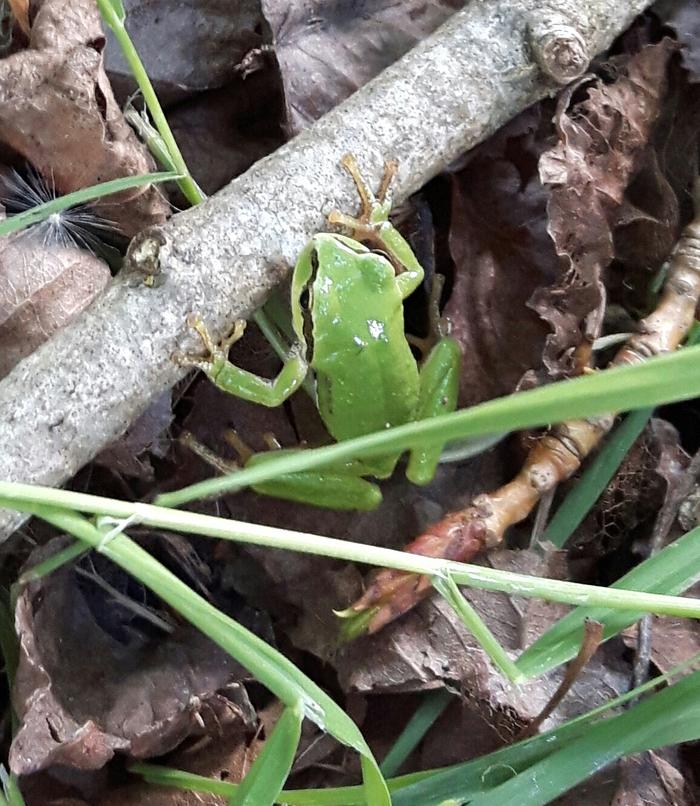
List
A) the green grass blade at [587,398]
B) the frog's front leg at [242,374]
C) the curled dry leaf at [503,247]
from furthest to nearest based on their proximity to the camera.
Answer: the curled dry leaf at [503,247] < the frog's front leg at [242,374] < the green grass blade at [587,398]

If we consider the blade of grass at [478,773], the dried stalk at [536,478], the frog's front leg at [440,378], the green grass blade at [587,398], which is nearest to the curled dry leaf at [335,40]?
the frog's front leg at [440,378]

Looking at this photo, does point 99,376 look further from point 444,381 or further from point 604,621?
point 604,621

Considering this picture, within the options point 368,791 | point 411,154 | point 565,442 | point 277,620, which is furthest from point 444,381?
point 368,791

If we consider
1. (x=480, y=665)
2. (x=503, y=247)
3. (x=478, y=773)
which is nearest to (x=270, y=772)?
(x=478, y=773)

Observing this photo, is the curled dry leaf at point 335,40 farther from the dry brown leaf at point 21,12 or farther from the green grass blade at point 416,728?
the green grass blade at point 416,728

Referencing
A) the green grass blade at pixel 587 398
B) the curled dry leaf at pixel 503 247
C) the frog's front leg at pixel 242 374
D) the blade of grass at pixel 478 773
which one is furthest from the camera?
the curled dry leaf at pixel 503 247

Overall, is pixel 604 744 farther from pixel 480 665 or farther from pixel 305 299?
pixel 305 299
